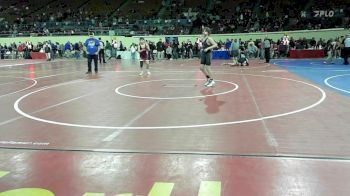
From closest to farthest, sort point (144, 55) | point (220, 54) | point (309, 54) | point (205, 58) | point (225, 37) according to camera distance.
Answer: point (205, 58)
point (144, 55)
point (309, 54)
point (220, 54)
point (225, 37)

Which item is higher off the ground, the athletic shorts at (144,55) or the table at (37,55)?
the athletic shorts at (144,55)

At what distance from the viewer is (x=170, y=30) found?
38.5 m

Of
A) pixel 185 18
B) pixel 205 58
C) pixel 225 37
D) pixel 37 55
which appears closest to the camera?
pixel 205 58

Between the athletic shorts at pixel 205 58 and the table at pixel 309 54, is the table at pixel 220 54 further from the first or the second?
the athletic shorts at pixel 205 58

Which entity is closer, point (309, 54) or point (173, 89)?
point (173, 89)

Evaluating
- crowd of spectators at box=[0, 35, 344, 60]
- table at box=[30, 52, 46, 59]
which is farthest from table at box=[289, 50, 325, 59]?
table at box=[30, 52, 46, 59]

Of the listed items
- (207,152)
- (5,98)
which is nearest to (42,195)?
(207,152)

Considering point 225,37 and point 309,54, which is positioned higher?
point 225,37

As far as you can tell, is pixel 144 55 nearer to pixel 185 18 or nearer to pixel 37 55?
pixel 37 55

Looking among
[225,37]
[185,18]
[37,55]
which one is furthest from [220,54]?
[37,55]

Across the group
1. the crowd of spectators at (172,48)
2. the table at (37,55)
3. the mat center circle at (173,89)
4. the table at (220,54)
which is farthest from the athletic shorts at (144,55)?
the table at (37,55)

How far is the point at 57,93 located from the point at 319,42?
2324cm

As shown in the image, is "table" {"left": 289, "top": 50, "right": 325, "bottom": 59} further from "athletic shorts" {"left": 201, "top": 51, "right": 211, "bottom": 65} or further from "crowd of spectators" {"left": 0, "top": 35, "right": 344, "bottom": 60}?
"athletic shorts" {"left": 201, "top": 51, "right": 211, "bottom": 65}

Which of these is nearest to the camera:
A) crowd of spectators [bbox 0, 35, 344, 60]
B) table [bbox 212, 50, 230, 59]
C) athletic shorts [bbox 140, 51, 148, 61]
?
athletic shorts [bbox 140, 51, 148, 61]
